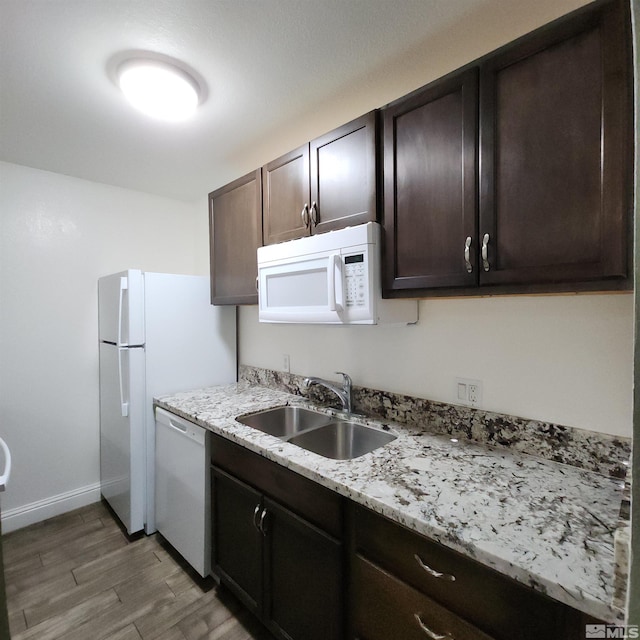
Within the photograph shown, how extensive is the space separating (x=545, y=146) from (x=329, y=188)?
840mm

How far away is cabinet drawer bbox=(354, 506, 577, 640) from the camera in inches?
30.4

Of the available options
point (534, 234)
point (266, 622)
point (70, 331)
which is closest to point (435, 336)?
point (534, 234)

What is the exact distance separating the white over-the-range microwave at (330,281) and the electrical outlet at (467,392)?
35 cm

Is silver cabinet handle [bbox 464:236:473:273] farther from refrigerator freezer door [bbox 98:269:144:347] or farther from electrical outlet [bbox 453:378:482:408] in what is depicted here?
refrigerator freezer door [bbox 98:269:144:347]

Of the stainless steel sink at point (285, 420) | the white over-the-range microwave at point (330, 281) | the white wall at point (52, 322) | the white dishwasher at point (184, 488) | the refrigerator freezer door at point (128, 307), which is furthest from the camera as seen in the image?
the white wall at point (52, 322)

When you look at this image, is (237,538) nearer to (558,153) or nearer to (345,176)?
(345,176)

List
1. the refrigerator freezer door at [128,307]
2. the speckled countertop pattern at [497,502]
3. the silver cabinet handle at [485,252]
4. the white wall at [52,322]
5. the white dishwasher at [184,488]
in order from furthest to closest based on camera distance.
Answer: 1. the white wall at [52,322]
2. the refrigerator freezer door at [128,307]
3. the white dishwasher at [184,488]
4. the silver cabinet handle at [485,252]
5. the speckled countertop pattern at [497,502]

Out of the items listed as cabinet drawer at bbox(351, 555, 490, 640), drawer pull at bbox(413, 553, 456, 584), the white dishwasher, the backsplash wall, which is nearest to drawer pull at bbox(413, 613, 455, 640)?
cabinet drawer at bbox(351, 555, 490, 640)

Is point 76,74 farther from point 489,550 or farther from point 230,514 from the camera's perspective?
point 489,550

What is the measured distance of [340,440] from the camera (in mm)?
1767

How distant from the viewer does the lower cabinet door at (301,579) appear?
1190 mm

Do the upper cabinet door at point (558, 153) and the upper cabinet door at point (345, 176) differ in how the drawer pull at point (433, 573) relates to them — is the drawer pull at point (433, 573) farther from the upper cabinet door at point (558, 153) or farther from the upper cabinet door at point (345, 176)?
the upper cabinet door at point (345, 176)

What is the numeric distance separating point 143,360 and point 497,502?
6.52 ft

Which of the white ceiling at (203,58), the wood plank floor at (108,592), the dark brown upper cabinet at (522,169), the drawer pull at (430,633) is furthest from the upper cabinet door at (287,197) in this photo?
the wood plank floor at (108,592)
